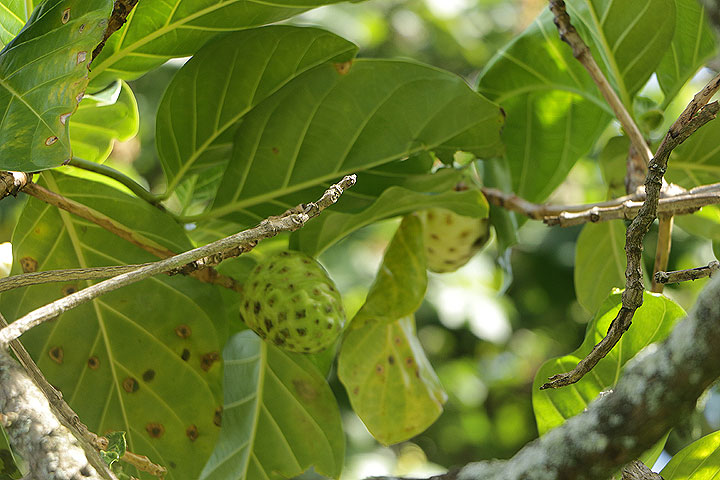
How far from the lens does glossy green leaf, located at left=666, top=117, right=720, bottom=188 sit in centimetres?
73

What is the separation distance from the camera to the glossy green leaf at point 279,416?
728 millimetres

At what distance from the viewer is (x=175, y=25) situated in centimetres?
60

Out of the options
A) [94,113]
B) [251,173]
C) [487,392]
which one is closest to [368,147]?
[251,173]

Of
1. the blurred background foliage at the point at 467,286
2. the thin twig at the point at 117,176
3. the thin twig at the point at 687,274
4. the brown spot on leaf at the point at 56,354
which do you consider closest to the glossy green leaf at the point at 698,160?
the thin twig at the point at 687,274

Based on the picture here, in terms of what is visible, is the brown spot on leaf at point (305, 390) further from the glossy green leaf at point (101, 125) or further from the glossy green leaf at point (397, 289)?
the glossy green leaf at point (101, 125)

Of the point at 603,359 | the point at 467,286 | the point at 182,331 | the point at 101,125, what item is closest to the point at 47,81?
the point at 182,331

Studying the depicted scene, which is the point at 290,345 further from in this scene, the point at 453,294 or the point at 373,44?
the point at 373,44

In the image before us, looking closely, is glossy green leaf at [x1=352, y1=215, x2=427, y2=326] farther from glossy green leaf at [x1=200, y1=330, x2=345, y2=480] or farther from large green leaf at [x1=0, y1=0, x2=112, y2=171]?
large green leaf at [x1=0, y1=0, x2=112, y2=171]

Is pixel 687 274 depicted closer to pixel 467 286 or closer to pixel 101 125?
pixel 101 125

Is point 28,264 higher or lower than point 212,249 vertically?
higher

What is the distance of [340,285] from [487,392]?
4.70ft

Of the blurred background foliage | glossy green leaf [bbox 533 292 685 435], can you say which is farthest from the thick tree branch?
the blurred background foliage

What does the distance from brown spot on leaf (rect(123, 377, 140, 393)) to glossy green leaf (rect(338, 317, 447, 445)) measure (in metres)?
0.20

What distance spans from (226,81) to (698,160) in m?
0.49
